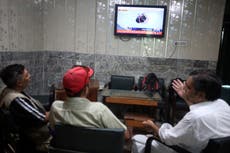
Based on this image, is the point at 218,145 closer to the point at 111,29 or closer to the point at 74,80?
the point at 74,80

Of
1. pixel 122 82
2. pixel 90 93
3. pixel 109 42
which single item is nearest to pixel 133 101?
pixel 90 93

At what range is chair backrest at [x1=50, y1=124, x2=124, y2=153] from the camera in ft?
3.99

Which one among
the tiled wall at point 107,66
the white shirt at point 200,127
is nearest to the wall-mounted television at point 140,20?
the tiled wall at point 107,66

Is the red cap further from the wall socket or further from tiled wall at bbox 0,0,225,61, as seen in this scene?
the wall socket

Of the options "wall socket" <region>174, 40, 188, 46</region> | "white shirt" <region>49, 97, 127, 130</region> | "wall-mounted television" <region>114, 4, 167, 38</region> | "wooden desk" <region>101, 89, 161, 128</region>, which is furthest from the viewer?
"wall socket" <region>174, 40, 188, 46</region>

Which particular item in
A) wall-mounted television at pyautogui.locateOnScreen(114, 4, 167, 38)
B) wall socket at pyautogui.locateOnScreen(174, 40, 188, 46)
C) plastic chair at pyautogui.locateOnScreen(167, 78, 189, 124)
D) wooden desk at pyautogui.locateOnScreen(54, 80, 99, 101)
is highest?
wall-mounted television at pyautogui.locateOnScreen(114, 4, 167, 38)

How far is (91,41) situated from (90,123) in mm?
3277

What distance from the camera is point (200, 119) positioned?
1334mm

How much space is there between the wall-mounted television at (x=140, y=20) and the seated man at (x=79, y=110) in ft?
9.84

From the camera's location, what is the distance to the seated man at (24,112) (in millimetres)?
1632

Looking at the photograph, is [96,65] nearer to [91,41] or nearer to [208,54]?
[91,41]

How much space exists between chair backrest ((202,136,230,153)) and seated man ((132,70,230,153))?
Answer: 0.08 metres

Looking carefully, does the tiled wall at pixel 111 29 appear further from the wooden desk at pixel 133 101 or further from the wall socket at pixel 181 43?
the wooden desk at pixel 133 101

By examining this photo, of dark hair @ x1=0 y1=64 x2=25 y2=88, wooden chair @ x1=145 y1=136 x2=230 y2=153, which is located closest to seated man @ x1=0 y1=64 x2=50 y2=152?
dark hair @ x1=0 y1=64 x2=25 y2=88
